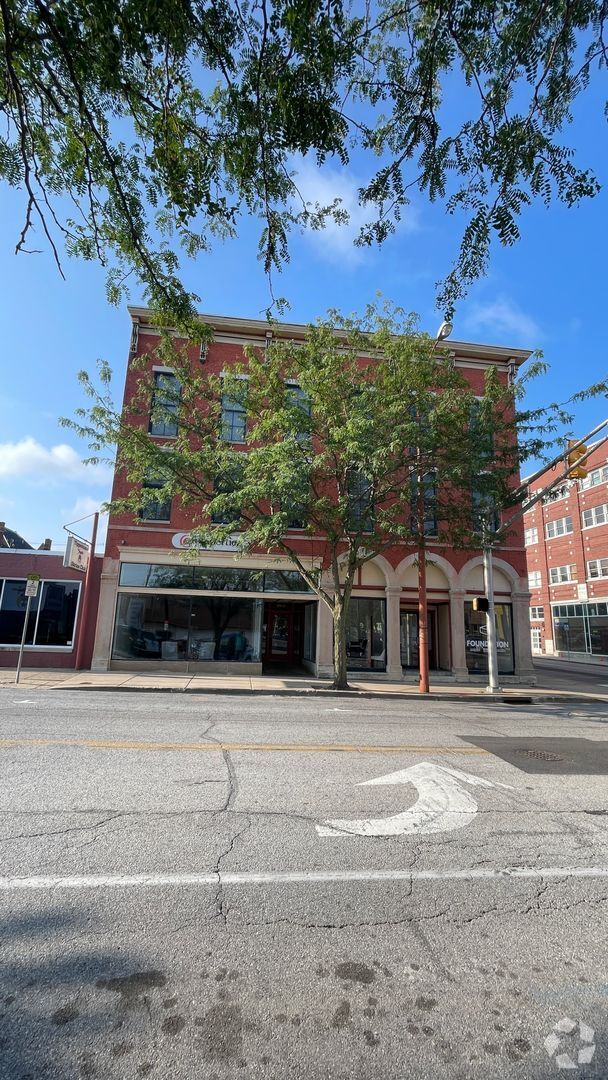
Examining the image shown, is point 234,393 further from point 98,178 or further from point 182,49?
point 182,49

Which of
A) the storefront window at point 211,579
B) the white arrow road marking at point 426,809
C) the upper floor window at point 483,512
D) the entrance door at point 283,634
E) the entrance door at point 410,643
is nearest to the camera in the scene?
the white arrow road marking at point 426,809

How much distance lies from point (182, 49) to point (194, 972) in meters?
6.18

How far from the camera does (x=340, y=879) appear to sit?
11.5 ft

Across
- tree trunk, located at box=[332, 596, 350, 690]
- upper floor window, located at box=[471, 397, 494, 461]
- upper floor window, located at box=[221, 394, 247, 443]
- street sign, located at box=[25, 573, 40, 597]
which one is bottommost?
tree trunk, located at box=[332, 596, 350, 690]

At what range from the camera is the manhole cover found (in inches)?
279

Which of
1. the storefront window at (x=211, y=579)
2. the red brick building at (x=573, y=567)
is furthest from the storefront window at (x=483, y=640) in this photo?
the red brick building at (x=573, y=567)

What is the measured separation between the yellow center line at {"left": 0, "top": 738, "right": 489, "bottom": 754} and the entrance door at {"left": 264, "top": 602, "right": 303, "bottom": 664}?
45.9 ft

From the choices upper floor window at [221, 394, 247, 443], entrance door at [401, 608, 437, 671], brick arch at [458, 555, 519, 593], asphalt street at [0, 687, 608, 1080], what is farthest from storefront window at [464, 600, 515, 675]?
asphalt street at [0, 687, 608, 1080]

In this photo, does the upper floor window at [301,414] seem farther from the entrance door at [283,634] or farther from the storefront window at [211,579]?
the entrance door at [283,634]

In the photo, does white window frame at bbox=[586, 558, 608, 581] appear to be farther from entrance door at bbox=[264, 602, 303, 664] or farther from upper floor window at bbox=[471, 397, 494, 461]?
upper floor window at bbox=[471, 397, 494, 461]

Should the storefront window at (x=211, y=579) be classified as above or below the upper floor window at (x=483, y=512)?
below

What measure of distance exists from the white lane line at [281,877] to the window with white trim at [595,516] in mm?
38098

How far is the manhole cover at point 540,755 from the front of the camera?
7082 millimetres

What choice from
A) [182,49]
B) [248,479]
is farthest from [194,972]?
[248,479]
